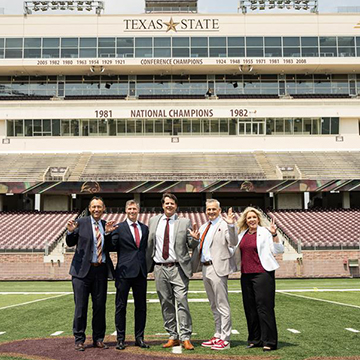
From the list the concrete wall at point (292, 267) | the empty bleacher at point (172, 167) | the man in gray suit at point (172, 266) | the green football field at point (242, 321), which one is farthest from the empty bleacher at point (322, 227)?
the man in gray suit at point (172, 266)

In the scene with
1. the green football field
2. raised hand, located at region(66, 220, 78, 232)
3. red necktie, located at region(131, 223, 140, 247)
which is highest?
raised hand, located at region(66, 220, 78, 232)

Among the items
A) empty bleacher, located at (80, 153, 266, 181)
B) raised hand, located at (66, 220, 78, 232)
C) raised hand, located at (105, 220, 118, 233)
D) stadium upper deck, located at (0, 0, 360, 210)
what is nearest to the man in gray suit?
raised hand, located at (105, 220, 118, 233)

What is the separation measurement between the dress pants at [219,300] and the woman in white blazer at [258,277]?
32 cm

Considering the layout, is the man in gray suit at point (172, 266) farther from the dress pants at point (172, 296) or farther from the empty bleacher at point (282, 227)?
the empty bleacher at point (282, 227)

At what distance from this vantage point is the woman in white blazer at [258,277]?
6.88m

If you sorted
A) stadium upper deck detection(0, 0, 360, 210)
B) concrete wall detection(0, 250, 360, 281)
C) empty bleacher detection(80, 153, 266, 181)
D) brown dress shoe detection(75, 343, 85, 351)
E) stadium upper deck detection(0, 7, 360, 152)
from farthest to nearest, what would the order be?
stadium upper deck detection(0, 7, 360, 152) → stadium upper deck detection(0, 0, 360, 210) → empty bleacher detection(80, 153, 266, 181) → concrete wall detection(0, 250, 360, 281) → brown dress shoe detection(75, 343, 85, 351)

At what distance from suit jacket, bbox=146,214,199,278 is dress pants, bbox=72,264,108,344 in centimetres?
71

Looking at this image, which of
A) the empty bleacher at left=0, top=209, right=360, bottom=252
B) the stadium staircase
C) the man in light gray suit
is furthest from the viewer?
the stadium staircase

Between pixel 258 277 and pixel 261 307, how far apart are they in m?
0.42

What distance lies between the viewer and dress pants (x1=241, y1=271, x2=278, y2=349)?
6.83 meters

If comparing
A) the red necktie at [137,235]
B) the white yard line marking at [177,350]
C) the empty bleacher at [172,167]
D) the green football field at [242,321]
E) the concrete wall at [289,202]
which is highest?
the empty bleacher at [172,167]

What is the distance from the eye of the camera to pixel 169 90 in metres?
41.2

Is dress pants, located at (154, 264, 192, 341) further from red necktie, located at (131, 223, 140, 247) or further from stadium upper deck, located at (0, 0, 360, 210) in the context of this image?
stadium upper deck, located at (0, 0, 360, 210)

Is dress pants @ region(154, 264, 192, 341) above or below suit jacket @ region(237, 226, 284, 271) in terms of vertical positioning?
below
